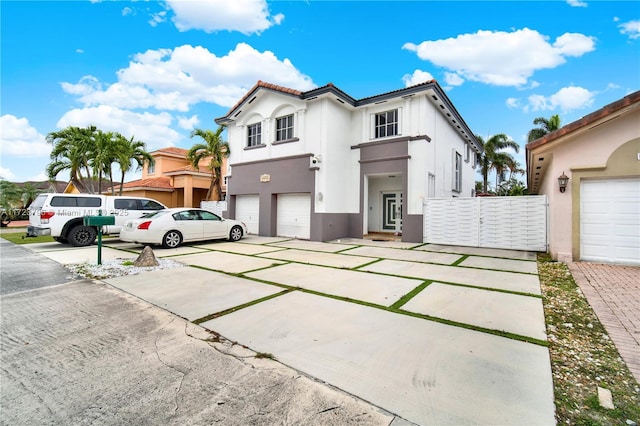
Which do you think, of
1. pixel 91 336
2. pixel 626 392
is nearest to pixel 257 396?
pixel 91 336

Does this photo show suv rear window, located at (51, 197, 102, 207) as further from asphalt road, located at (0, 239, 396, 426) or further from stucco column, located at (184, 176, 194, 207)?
stucco column, located at (184, 176, 194, 207)

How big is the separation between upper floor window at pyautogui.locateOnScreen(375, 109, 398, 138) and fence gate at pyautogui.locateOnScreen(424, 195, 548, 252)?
3786 millimetres

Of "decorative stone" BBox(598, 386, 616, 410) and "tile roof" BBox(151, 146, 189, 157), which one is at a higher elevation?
"tile roof" BBox(151, 146, 189, 157)

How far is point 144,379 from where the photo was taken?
2486mm

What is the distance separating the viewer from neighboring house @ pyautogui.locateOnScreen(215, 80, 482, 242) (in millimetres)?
12852

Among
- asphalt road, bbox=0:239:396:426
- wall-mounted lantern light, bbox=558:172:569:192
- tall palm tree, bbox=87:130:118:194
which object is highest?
tall palm tree, bbox=87:130:118:194

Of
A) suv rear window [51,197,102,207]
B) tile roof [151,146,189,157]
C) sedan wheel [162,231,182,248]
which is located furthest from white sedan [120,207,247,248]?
tile roof [151,146,189,157]

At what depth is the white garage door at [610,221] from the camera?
24.0 feet

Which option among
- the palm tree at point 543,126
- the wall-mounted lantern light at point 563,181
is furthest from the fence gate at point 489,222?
the palm tree at point 543,126

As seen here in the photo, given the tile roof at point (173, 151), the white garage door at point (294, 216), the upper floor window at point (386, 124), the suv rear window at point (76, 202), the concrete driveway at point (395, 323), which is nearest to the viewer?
the concrete driveway at point (395, 323)

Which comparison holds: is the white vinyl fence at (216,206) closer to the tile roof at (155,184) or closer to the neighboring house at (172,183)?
the neighboring house at (172,183)

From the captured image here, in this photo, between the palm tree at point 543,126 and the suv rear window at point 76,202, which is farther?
the palm tree at point 543,126

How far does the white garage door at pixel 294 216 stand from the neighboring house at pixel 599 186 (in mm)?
8996

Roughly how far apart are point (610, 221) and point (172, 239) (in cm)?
1335
